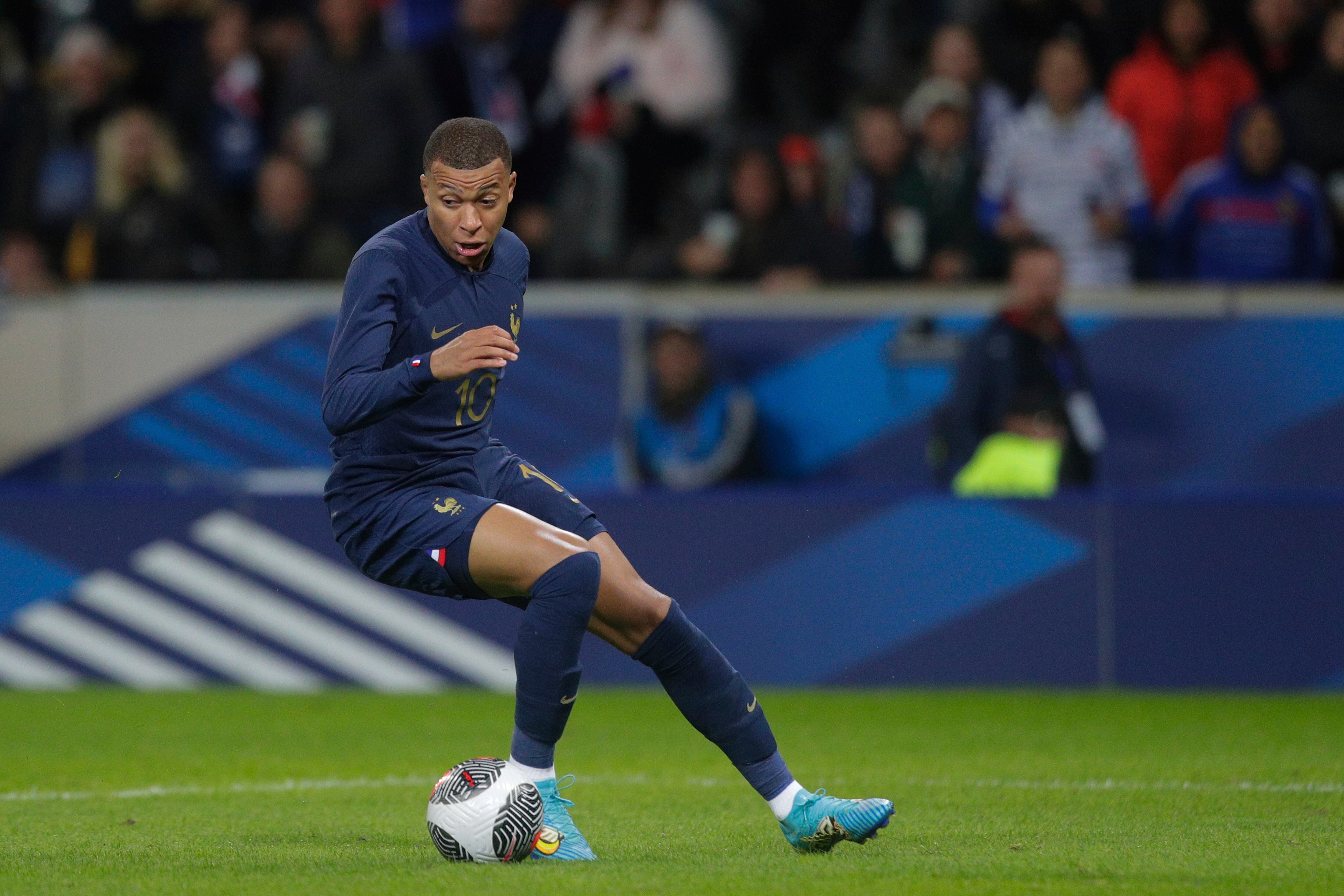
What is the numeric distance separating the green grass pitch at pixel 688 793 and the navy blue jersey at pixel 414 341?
984 millimetres

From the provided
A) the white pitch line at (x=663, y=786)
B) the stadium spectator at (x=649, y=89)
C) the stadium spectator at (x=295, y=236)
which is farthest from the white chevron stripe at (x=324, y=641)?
the stadium spectator at (x=649, y=89)

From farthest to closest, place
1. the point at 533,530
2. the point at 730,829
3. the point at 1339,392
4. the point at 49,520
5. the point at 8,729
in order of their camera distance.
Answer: the point at 1339,392 < the point at 49,520 < the point at 8,729 < the point at 730,829 < the point at 533,530

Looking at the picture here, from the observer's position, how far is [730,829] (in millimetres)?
5324

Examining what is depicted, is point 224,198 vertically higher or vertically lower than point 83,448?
higher

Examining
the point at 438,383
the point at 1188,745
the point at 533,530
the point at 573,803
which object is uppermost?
the point at 438,383

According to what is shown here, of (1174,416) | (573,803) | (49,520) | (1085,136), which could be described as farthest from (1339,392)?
(49,520)

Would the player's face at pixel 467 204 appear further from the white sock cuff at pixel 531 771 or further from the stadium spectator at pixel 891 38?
the stadium spectator at pixel 891 38

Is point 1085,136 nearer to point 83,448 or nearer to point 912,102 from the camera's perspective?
point 912,102

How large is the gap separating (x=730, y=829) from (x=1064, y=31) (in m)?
7.48

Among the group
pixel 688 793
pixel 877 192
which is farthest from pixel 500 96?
pixel 688 793

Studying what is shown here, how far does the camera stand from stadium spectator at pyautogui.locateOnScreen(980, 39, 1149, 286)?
1060 centimetres

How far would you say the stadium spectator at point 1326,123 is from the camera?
10.8 meters

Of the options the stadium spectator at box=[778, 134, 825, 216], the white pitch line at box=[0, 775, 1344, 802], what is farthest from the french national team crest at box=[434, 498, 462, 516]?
the stadium spectator at box=[778, 134, 825, 216]

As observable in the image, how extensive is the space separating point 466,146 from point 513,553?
39.6 inches
